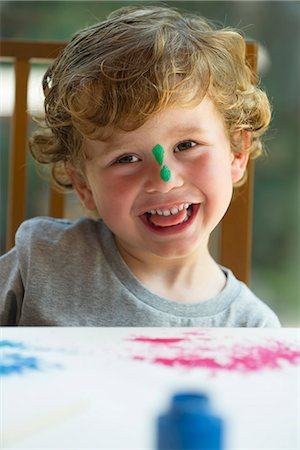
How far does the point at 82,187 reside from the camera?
1.12m

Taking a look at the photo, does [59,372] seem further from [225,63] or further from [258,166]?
[258,166]

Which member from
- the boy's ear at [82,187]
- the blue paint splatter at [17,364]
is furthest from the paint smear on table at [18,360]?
the boy's ear at [82,187]

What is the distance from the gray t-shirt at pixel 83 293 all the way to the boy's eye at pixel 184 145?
7.7 inches

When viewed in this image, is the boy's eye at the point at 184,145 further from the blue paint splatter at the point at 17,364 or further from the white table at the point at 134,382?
the blue paint splatter at the point at 17,364

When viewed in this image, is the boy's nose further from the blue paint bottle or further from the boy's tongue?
the blue paint bottle

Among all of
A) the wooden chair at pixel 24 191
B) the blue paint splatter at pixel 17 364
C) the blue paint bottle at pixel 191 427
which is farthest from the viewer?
the wooden chair at pixel 24 191

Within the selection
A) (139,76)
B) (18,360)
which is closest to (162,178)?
(139,76)

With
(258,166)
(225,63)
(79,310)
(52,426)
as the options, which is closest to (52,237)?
(79,310)

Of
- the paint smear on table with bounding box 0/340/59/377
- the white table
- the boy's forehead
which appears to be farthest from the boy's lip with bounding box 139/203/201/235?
the paint smear on table with bounding box 0/340/59/377

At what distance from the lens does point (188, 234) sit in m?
1.01

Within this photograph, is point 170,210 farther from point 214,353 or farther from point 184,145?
point 214,353

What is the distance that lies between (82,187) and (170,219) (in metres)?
0.19

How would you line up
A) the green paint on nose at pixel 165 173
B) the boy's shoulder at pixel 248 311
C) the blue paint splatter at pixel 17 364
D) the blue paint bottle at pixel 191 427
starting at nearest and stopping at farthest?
the blue paint bottle at pixel 191 427
the blue paint splatter at pixel 17 364
the green paint on nose at pixel 165 173
the boy's shoulder at pixel 248 311

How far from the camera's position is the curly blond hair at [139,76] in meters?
0.96
